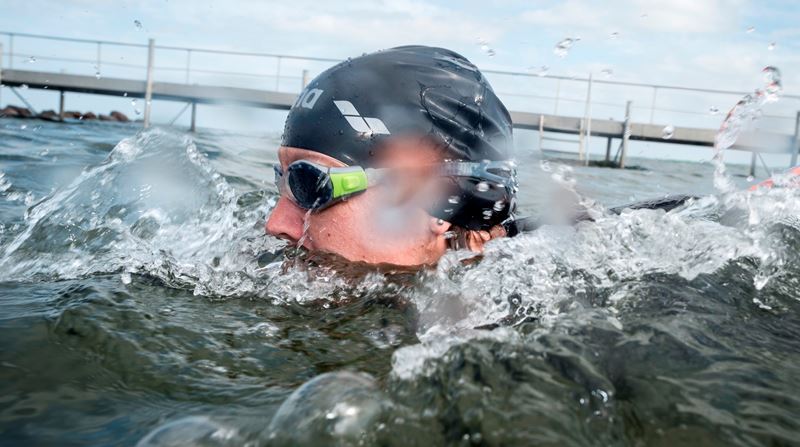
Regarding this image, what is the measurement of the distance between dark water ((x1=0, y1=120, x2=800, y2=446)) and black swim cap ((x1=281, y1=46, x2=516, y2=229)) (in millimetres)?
242

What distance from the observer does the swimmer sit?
259cm

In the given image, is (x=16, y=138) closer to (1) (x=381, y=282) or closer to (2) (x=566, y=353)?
(1) (x=381, y=282)

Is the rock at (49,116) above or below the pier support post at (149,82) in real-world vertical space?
below

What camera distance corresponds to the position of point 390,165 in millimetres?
2619

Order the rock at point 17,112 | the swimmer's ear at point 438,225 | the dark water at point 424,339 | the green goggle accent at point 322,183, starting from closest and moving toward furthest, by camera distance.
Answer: the dark water at point 424,339
the green goggle accent at point 322,183
the swimmer's ear at point 438,225
the rock at point 17,112

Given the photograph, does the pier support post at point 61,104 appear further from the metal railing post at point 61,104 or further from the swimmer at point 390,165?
the swimmer at point 390,165

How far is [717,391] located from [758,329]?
0.65 meters

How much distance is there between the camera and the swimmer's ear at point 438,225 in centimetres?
267

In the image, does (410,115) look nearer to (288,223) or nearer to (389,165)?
(389,165)

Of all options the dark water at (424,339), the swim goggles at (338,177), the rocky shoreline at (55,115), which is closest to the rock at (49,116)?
the rocky shoreline at (55,115)

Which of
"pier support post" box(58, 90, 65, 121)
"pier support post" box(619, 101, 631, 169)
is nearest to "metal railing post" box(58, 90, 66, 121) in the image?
"pier support post" box(58, 90, 65, 121)

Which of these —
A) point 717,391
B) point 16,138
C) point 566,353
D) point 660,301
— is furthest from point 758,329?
point 16,138

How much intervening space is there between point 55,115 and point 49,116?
0.75m

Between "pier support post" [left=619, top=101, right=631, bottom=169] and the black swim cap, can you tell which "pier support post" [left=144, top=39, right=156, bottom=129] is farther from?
the black swim cap
